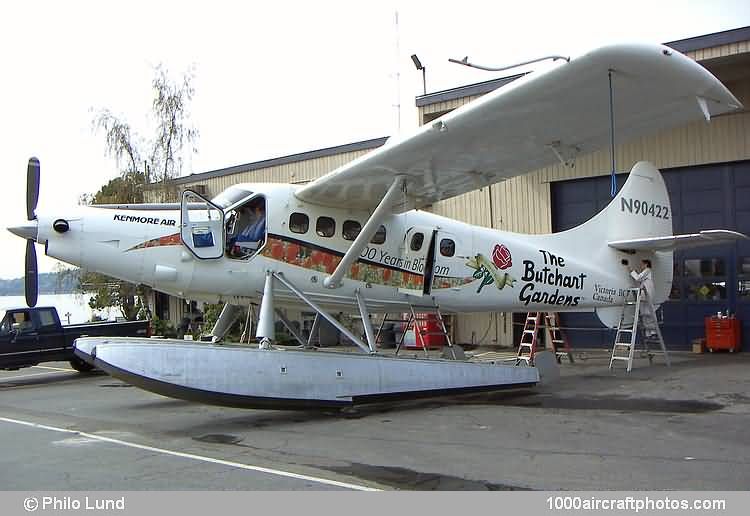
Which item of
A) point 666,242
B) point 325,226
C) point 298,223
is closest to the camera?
point 298,223

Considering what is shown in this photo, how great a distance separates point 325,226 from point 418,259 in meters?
1.67

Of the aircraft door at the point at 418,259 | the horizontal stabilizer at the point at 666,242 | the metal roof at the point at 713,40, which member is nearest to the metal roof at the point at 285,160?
the metal roof at the point at 713,40

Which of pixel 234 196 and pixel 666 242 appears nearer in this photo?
pixel 234 196

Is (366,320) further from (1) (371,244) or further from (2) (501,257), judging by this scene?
(2) (501,257)

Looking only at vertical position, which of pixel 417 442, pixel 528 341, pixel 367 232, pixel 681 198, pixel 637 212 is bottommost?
pixel 417 442

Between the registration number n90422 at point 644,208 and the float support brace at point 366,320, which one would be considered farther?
the registration number n90422 at point 644,208

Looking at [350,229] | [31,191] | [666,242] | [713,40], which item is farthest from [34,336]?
[713,40]

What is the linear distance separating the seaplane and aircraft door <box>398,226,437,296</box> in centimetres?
2

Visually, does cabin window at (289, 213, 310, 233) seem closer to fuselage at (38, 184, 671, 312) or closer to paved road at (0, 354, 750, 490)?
fuselage at (38, 184, 671, 312)

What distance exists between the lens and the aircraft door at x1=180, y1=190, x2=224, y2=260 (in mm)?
9227

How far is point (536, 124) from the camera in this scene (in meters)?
8.70

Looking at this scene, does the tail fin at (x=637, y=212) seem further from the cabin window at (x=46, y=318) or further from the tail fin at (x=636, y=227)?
the cabin window at (x=46, y=318)

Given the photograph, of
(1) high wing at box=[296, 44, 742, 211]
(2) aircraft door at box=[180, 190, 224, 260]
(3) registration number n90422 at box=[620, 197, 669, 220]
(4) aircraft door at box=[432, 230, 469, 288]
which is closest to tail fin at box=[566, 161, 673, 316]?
(3) registration number n90422 at box=[620, 197, 669, 220]

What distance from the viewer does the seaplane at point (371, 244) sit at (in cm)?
822
